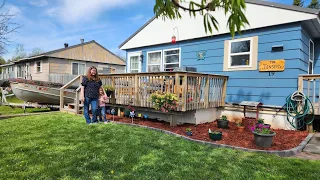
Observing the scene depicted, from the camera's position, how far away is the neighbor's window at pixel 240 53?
684 centimetres

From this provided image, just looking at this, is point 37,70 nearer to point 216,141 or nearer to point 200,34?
point 200,34

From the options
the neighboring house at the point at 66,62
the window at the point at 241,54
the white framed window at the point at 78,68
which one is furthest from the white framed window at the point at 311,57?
the white framed window at the point at 78,68

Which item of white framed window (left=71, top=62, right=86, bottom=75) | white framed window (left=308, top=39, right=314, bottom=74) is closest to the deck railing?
white framed window (left=308, top=39, right=314, bottom=74)

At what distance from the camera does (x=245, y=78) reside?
687 cm

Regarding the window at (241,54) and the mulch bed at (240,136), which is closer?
the mulch bed at (240,136)

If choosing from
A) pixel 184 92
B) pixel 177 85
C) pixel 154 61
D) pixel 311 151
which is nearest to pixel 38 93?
pixel 154 61

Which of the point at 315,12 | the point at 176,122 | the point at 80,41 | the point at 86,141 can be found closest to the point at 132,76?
the point at 176,122

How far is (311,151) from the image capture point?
13.4 feet

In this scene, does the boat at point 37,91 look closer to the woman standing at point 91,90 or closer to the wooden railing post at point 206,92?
the woman standing at point 91,90

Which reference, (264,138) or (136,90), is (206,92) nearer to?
(136,90)

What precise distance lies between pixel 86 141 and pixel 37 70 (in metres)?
18.6

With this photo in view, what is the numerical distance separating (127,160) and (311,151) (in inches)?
138

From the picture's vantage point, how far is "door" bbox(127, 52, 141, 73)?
405 inches

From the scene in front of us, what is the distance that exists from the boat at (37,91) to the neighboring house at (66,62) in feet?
22.6
